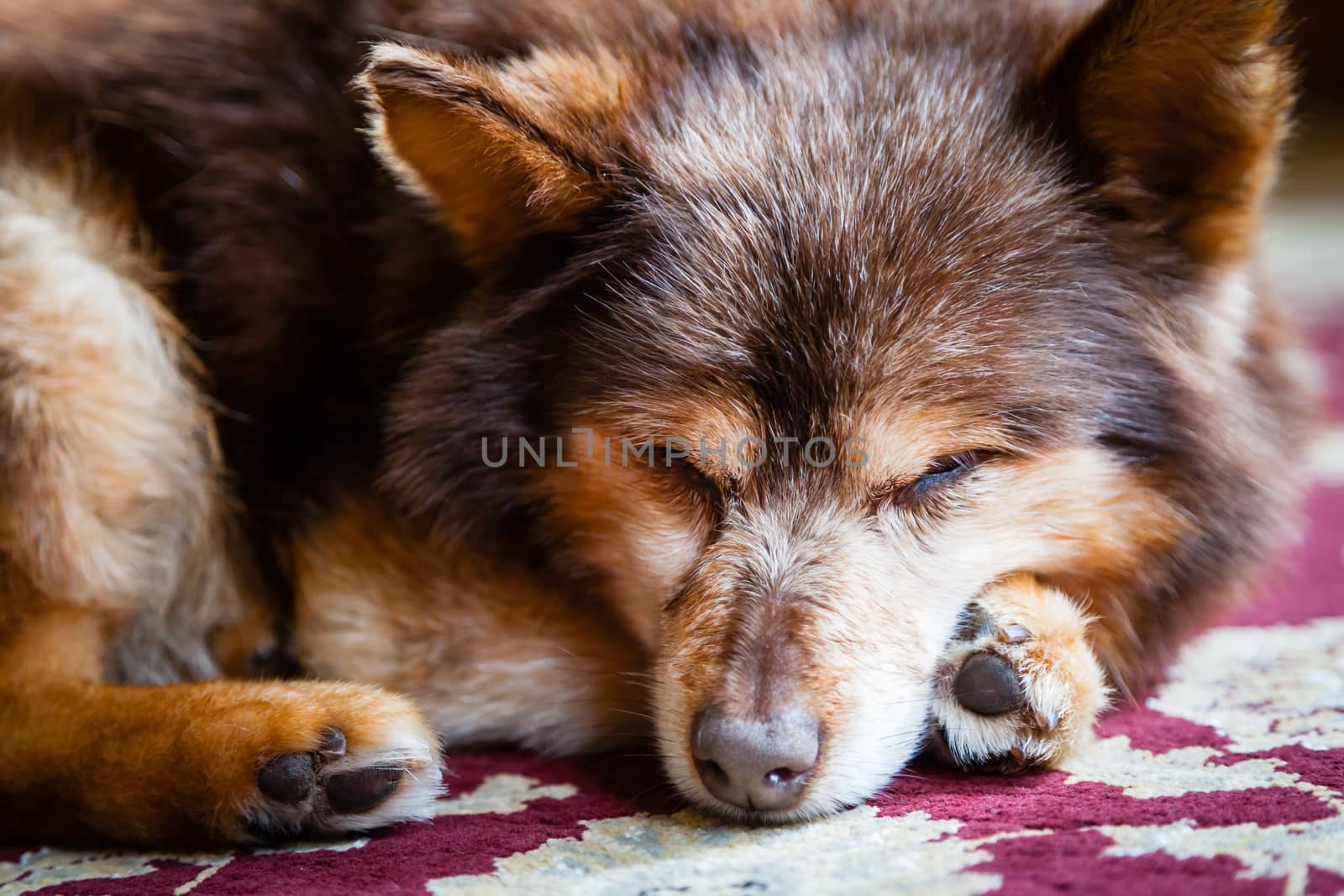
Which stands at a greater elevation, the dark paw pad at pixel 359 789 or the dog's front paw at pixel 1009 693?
the dog's front paw at pixel 1009 693

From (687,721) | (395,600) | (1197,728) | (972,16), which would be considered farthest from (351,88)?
(1197,728)

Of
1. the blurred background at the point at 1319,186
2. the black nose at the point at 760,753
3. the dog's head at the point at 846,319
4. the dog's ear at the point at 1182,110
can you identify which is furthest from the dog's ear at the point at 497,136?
the blurred background at the point at 1319,186

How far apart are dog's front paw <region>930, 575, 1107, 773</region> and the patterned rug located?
4cm

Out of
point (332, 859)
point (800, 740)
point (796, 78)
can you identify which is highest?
point (796, 78)

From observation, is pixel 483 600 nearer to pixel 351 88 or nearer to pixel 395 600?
pixel 395 600

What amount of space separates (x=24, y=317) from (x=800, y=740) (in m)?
1.41

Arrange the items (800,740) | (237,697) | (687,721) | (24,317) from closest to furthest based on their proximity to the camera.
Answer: (800,740), (687,721), (237,697), (24,317)

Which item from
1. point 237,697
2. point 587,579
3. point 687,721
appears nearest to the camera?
point 687,721

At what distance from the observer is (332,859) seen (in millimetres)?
1603

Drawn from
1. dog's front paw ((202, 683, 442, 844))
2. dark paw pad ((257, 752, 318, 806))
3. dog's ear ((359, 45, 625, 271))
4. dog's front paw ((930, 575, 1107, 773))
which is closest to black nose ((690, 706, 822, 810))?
dog's front paw ((930, 575, 1107, 773))

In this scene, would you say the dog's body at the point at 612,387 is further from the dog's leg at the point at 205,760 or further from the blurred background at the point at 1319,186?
the blurred background at the point at 1319,186

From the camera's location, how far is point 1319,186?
6.24 m

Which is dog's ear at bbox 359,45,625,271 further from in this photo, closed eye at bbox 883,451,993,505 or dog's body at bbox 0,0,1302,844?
closed eye at bbox 883,451,993,505

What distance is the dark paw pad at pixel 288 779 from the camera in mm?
1651
